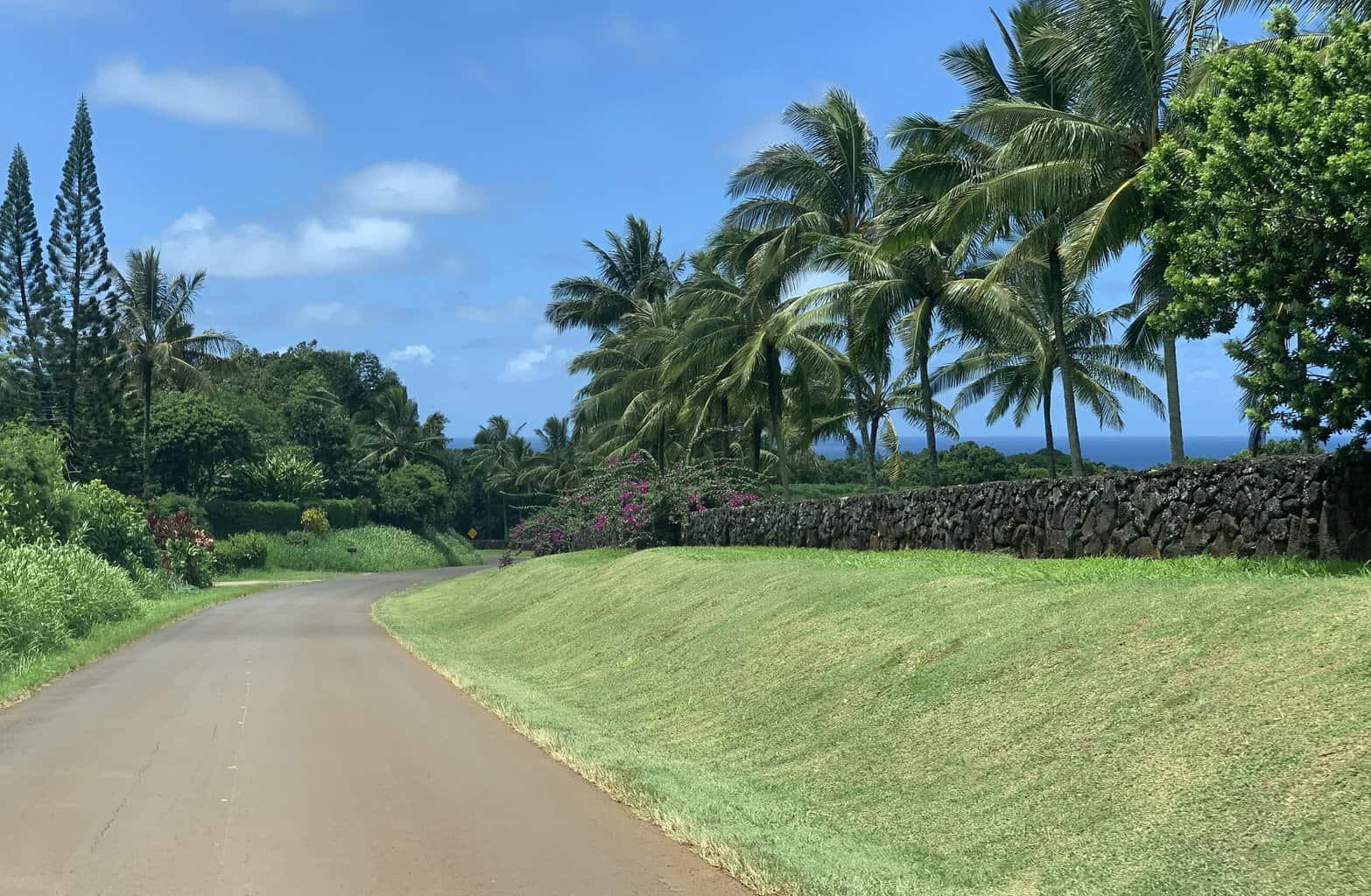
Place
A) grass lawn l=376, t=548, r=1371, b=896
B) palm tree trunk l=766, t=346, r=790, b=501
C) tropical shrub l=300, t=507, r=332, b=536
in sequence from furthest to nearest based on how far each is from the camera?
tropical shrub l=300, t=507, r=332, b=536
palm tree trunk l=766, t=346, r=790, b=501
grass lawn l=376, t=548, r=1371, b=896

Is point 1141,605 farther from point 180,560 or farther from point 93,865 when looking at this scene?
point 180,560

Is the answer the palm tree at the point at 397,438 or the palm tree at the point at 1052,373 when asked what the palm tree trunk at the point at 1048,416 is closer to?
the palm tree at the point at 1052,373

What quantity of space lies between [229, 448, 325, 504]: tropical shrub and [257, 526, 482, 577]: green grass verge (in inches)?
111

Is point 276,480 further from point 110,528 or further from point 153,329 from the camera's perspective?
point 110,528

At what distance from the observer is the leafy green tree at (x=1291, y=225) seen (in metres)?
10.8

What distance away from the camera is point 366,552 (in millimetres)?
64375

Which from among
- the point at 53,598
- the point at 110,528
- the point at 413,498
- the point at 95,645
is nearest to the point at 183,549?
the point at 110,528

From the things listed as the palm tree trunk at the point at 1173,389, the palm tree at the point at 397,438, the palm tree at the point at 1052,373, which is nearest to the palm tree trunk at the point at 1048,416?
the palm tree at the point at 1052,373

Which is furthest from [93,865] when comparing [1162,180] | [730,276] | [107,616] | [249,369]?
[249,369]

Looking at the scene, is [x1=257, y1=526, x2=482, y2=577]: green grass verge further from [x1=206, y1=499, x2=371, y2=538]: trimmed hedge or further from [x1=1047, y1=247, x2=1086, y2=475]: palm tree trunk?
[x1=1047, y1=247, x2=1086, y2=475]: palm tree trunk

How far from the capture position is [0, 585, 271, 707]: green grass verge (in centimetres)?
1509

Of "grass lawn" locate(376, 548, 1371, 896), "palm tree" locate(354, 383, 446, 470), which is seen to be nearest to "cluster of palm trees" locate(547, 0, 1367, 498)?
"grass lawn" locate(376, 548, 1371, 896)

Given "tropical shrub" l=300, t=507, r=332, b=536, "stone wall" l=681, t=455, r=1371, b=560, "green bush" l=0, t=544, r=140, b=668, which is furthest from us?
"tropical shrub" l=300, t=507, r=332, b=536

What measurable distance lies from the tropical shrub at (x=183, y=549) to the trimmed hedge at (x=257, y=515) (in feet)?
50.1
